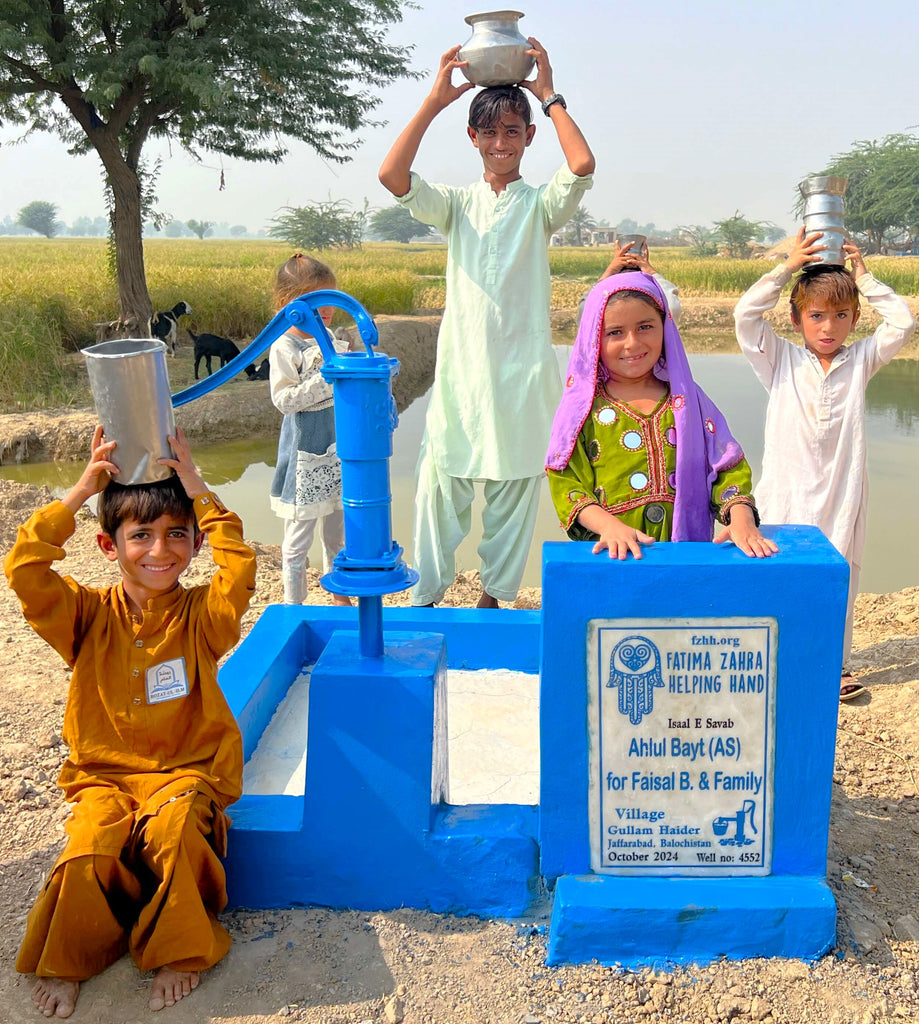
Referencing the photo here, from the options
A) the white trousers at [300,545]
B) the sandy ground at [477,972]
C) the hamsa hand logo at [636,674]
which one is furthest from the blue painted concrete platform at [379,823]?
the white trousers at [300,545]

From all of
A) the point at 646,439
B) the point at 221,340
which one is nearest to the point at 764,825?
the point at 646,439

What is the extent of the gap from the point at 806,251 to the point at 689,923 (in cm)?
211

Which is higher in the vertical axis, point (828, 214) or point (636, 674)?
point (828, 214)

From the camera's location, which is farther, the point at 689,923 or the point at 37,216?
the point at 37,216

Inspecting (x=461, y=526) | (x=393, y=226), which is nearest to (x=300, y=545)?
(x=461, y=526)

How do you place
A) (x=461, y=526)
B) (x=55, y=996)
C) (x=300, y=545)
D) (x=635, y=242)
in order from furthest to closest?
(x=300, y=545)
(x=461, y=526)
(x=635, y=242)
(x=55, y=996)

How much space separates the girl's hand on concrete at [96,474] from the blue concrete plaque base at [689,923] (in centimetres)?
132

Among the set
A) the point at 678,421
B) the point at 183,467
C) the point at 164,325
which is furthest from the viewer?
the point at 164,325

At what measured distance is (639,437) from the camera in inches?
90.9

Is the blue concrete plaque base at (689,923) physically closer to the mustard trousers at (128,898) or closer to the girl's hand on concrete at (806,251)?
the mustard trousers at (128,898)

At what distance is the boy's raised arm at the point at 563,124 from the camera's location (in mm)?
3213

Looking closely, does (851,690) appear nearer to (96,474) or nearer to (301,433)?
(301,433)

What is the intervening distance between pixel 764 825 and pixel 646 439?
2.95ft

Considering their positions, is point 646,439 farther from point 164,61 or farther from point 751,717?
point 164,61
